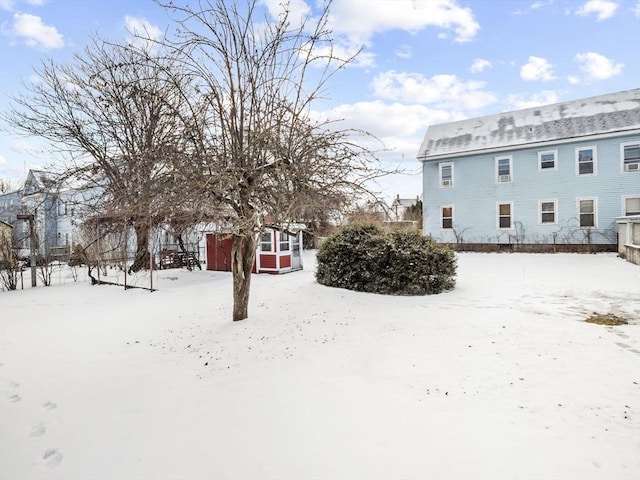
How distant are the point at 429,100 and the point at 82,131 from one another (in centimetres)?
1264

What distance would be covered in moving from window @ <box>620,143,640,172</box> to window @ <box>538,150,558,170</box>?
2.55 meters

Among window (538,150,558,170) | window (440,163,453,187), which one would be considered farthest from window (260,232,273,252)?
window (538,150,558,170)

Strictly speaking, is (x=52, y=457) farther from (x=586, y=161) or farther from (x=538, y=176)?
(x=586, y=161)

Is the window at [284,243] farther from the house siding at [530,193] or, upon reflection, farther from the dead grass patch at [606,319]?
the dead grass patch at [606,319]

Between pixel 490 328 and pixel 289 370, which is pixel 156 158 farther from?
pixel 490 328

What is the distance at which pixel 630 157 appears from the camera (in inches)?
623

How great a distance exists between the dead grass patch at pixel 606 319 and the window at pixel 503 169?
13521mm

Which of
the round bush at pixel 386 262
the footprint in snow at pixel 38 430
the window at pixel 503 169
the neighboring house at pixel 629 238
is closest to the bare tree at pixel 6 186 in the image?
the round bush at pixel 386 262

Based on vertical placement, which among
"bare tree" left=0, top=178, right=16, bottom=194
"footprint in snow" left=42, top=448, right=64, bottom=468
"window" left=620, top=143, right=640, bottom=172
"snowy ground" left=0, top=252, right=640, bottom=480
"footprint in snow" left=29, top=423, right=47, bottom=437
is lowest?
"footprint in snow" left=42, top=448, right=64, bottom=468

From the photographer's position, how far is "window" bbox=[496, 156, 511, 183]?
18453 millimetres

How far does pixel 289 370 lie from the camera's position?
14.5 feet

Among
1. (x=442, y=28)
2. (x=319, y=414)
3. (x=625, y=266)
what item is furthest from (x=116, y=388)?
(x=625, y=266)

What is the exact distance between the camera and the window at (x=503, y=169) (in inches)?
727

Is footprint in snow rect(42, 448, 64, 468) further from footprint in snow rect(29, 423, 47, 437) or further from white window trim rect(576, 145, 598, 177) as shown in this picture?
white window trim rect(576, 145, 598, 177)
